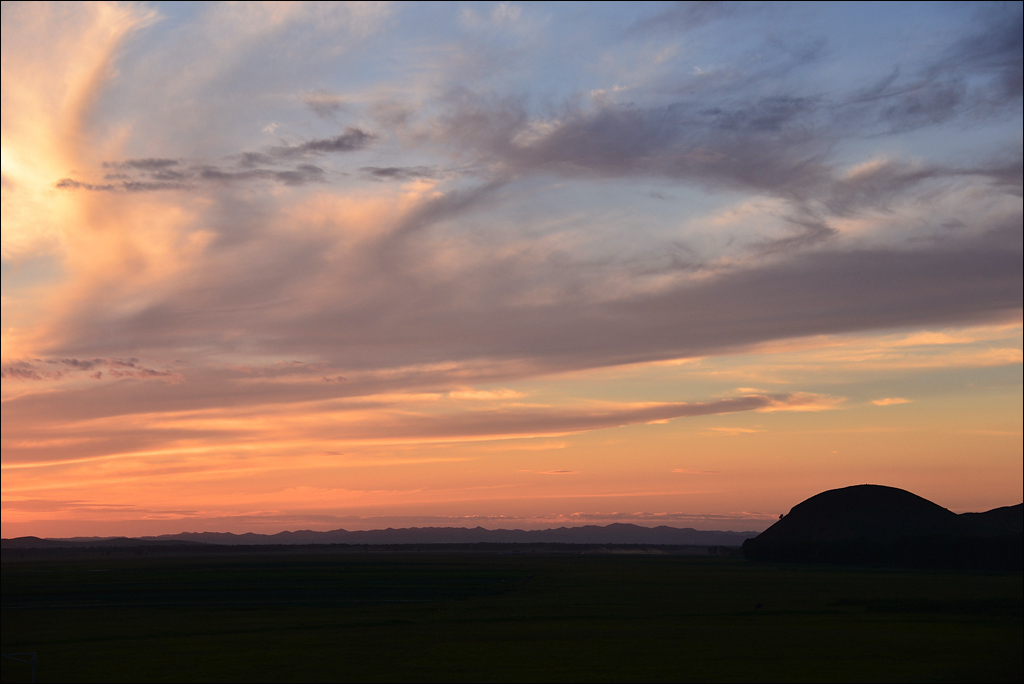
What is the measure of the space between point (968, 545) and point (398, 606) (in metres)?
136

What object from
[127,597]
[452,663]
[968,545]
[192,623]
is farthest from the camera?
[968,545]

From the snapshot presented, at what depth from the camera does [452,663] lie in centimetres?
4600

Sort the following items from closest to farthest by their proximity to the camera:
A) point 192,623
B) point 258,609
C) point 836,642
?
point 836,642
point 192,623
point 258,609

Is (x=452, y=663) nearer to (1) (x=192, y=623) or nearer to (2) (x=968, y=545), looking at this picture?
(1) (x=192, y=623)

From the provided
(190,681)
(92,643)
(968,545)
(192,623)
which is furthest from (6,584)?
(968,545)

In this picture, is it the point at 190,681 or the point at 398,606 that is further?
the point at 398,606

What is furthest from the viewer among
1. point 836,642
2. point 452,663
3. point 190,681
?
point 836,642

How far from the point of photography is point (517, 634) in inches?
2290

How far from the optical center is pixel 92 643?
183 ft

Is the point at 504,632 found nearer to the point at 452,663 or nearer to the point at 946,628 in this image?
the point at 452,663

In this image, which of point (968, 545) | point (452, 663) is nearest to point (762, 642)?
point (452, 663)

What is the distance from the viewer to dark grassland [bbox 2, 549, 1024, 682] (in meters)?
44.0

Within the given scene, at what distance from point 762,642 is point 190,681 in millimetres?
34058

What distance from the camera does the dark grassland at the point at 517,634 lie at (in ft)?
144
